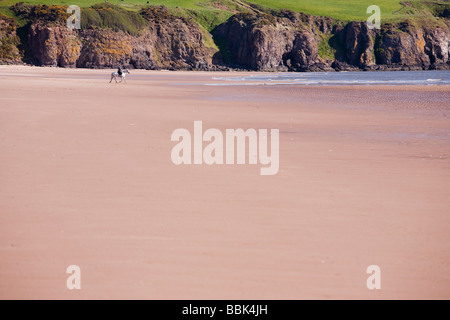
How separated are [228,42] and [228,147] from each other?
10869 cm

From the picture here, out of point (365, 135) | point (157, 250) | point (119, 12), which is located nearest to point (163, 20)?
point (119, 12)

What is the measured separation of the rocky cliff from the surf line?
79733mm

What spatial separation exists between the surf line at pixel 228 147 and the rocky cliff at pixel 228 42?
79733 mm

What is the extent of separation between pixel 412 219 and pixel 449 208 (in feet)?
2.72

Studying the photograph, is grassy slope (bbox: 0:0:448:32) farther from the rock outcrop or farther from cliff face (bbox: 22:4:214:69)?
the rock outcrop

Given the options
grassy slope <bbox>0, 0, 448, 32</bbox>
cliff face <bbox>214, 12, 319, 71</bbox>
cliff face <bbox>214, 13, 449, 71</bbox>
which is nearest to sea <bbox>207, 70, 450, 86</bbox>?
cliff face <bbox>214, 12, 319, 71</bbox>

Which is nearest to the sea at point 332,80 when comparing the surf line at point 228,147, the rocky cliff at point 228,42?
the surf line at point 228,147

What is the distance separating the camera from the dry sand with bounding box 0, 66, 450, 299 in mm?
Answer: 4414

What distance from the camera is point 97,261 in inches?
188

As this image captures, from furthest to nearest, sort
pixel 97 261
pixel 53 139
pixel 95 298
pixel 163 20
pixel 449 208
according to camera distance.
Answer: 1. pixel 163 20
2. pixel 53 139
3. pixel 449 208
4. pixel 97 261
5. pixel 95 298

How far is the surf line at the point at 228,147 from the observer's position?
9031mm

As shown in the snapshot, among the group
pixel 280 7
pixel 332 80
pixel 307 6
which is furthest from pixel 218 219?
pixel 307 6

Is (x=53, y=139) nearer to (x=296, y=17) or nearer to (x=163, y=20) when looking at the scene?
(x=163, y=20)

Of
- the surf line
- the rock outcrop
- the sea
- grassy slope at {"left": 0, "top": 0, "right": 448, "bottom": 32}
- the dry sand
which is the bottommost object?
the dry sand
